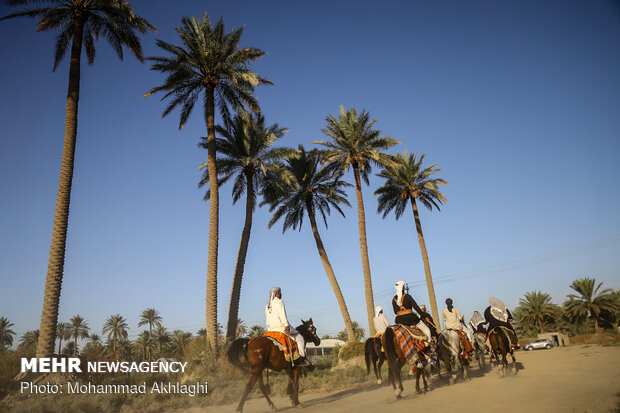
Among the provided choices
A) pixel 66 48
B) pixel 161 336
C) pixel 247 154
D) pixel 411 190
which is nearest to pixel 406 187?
pixel 411 190

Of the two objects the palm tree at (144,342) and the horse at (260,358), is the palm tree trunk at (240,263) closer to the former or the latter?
the horse at (260,358)

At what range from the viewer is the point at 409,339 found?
10.2 meters

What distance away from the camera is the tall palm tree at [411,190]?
36344mm

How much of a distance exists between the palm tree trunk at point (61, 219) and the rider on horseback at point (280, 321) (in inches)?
318

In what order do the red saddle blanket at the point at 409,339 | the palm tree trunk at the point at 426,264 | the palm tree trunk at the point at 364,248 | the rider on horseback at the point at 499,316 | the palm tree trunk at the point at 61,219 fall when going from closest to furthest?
the red saddle blanket at the point at 409,339
the palm tree trunk at the point at 61,219
the rider on horseback at the point at 499,316
the palm tree trunk at the point at 364,248
the palm tree trunk at the point at 426,264

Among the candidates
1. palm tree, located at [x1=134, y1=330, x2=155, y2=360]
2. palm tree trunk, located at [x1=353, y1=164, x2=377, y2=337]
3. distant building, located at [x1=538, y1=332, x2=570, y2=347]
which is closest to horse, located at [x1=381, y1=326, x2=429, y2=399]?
palm tree trunk, located at [x1=353, y1=164, x2=377, y2=337]

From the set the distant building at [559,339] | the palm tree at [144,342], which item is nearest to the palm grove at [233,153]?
the distant building at [559,339]

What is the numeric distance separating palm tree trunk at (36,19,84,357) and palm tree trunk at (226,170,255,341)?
1018cm

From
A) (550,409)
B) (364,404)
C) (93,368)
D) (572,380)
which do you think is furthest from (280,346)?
(93,368)

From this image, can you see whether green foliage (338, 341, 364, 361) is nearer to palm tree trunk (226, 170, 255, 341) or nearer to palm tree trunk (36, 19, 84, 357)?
palm tree trunk (226, 170, 255, 341)

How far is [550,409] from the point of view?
6543 mm

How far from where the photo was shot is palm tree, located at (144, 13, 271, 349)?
2248 cm

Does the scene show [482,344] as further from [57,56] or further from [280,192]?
[57,56]

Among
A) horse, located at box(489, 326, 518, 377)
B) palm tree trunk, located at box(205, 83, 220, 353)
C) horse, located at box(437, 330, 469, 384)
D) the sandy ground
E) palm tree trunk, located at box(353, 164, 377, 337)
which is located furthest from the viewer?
palm tree trunk, located at box(353, 164, 377, 337)
